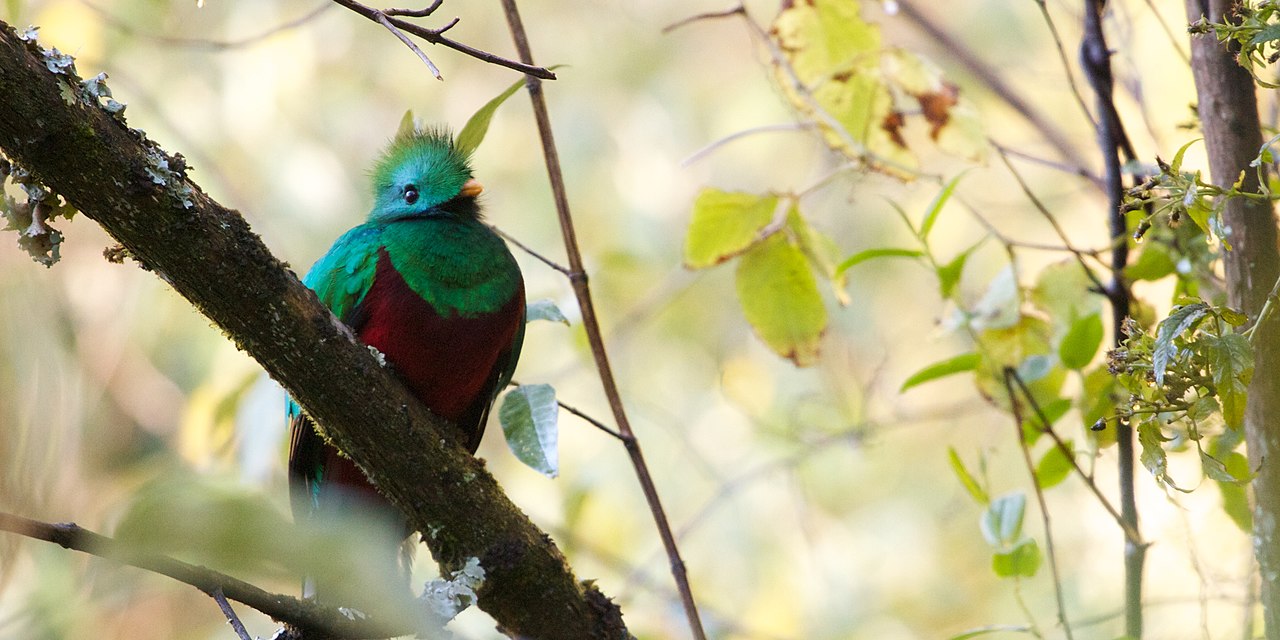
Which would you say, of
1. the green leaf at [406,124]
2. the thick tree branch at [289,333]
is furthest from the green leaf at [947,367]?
the green leaf at [406,124]

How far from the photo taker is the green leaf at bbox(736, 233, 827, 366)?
2.11 m

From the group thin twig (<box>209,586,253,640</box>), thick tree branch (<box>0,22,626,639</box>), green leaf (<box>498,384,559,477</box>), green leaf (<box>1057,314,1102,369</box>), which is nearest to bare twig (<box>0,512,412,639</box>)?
thin twig (<box>209,586,253,640</box>)

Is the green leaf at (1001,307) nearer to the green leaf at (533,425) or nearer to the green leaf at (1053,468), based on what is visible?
the green leaf at (1053,468)

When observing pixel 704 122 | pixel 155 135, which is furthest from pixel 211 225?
pixel 704 122

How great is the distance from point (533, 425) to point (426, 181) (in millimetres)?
1078

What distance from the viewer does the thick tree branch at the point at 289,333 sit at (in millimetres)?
1306

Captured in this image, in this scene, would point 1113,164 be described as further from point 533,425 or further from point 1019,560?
point 533,425

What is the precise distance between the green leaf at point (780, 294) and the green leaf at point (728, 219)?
4 centimetres

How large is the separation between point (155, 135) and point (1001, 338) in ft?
10.6

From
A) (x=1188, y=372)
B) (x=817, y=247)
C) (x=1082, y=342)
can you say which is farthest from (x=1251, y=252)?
(x=817, y=247)

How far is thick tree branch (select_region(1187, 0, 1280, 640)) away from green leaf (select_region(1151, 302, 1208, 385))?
12 cm

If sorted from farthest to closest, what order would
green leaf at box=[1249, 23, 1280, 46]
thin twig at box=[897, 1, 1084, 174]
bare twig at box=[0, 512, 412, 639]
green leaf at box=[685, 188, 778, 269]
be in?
thin twig at box=[897, 1, 1084, 174] < green leaf at box=[685, 188, 778, 269] < green leaf at box=[1249, 23, 1280, 46] < bare twig at box=[0, 512, 412, 639]

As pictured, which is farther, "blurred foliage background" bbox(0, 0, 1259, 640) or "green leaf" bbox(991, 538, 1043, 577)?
"blurred foliage background" bbox(0, 0, 1259, 640)

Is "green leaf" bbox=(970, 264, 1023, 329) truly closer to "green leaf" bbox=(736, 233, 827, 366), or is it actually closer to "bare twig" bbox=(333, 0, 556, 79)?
"green leaf" bbox=(736, 233, 827, 366)
